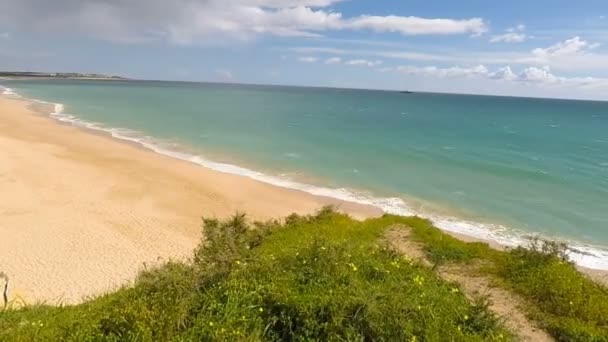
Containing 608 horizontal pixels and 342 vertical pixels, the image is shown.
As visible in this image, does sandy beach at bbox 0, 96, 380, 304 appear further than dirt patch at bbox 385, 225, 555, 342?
Yes

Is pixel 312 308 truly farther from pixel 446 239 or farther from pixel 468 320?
pixel 446 239

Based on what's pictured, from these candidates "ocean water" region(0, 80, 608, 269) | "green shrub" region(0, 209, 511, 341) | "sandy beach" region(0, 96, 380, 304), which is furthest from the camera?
"ocean water" region(0, 80, 608, 269)

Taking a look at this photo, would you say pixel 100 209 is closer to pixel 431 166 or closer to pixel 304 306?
pixel 304 306

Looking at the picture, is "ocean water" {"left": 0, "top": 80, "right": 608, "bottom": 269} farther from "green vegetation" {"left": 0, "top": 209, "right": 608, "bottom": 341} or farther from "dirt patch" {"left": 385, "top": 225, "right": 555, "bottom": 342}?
"green vegetation" {"left": 0, "top": 209, "right": 608, "bottom": 341}

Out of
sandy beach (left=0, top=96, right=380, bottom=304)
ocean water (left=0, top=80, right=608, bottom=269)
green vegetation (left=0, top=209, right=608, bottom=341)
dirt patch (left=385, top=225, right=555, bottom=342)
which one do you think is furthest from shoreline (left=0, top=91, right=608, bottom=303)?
dirt patch (left=385, top=225, right=555, bottom=342)

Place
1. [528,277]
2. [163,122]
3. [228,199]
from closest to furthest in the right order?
[528,277], [228,199], [163,122]

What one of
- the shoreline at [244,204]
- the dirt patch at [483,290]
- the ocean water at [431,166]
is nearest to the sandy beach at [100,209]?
the shoreline at [244,204]

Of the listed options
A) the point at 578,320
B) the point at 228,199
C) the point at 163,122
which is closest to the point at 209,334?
the point at 578,320

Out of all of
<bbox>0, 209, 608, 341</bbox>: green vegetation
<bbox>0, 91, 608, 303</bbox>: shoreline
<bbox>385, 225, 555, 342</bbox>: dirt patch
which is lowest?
<bbox>0, 91, 608, 303</bbox>: shoreline
